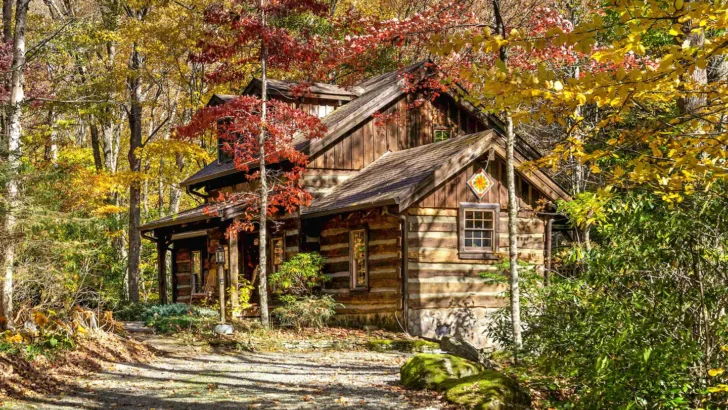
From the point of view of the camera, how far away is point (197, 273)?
31.2 metres

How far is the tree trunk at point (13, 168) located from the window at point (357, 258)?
9586mm

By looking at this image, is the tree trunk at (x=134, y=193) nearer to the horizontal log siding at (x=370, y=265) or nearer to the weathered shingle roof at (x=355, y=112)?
the weathered shingle roof at (x=355, y=112)

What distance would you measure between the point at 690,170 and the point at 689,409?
7.46ft

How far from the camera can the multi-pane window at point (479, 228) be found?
21031 millimetres

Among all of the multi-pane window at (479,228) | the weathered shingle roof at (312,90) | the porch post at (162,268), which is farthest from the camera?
the porch post at (162,268)

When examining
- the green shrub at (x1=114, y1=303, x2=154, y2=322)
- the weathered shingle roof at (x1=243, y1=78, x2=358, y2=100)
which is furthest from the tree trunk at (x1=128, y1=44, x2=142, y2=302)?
the weathered shingle roof at (x1=243, y1=78, x2=358, y2=100)

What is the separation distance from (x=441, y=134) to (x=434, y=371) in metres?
15.3

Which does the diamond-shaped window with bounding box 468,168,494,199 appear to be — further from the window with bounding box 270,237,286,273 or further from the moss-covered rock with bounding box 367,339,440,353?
the window with bounding box 270,237,286,273

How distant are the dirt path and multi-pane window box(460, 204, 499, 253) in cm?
491

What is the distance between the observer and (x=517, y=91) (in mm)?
5918

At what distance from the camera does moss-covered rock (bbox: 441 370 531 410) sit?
10.4 metres

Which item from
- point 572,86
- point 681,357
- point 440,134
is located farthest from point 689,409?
point 440,134

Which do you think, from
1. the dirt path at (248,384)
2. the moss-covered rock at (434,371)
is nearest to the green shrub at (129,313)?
the dirt path at (248,384)

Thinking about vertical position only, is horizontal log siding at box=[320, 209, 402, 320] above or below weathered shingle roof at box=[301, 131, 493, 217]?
below
